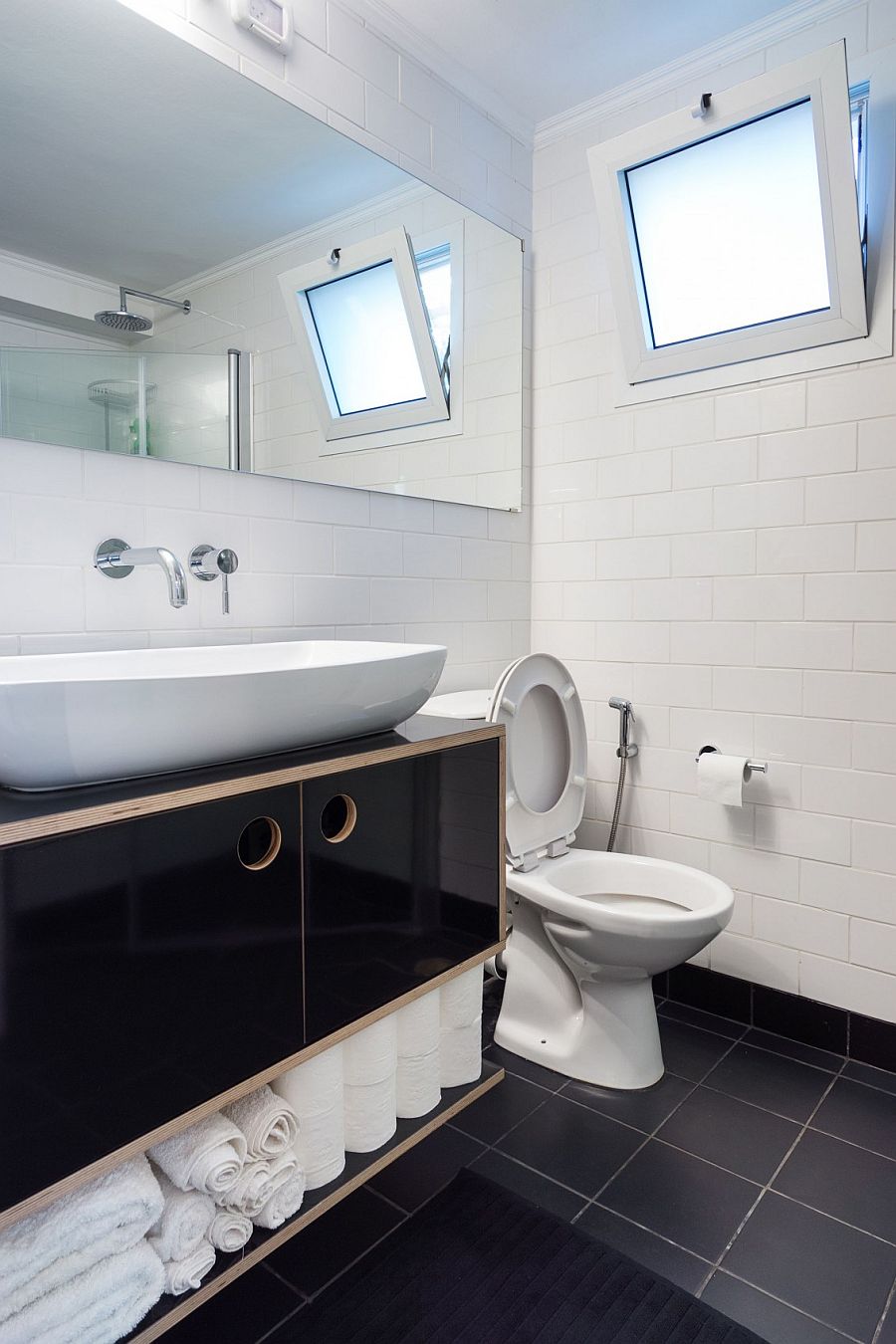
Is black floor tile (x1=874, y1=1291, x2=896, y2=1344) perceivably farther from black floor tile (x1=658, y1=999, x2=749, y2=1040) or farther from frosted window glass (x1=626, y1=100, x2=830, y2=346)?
frosted window glass (x1=626, y1=100, x2=830, y2=346)

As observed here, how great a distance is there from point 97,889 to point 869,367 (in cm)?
202

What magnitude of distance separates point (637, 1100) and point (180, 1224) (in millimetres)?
1185

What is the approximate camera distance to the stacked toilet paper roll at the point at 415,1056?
154 centimetres

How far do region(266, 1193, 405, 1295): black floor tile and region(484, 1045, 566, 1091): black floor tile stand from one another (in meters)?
0.52

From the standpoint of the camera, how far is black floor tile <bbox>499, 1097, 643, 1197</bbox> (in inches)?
67.8

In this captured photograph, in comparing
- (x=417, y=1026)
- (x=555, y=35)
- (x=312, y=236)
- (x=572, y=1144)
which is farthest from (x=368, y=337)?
(x=572, y=1144)

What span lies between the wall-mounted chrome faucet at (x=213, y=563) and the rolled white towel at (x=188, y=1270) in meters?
1.13

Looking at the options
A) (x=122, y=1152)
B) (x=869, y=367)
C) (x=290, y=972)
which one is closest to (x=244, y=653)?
(x=290, y=972)

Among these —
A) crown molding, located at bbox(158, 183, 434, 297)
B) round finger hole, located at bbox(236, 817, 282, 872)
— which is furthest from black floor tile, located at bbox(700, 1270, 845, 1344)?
crown molding, located at bbox(158, 183, 434, 297)

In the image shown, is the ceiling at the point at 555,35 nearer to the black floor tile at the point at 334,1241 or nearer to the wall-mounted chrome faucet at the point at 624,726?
the wall-mounted chrome faucet at the point at 624,726

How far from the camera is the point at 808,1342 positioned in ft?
4.35

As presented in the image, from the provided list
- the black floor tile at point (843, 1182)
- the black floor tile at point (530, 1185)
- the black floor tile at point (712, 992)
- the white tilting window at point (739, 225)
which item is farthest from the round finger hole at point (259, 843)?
the white tilting window at point (739, 225)

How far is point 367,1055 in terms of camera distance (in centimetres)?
144

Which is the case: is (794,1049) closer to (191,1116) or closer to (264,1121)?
(264,1121)
